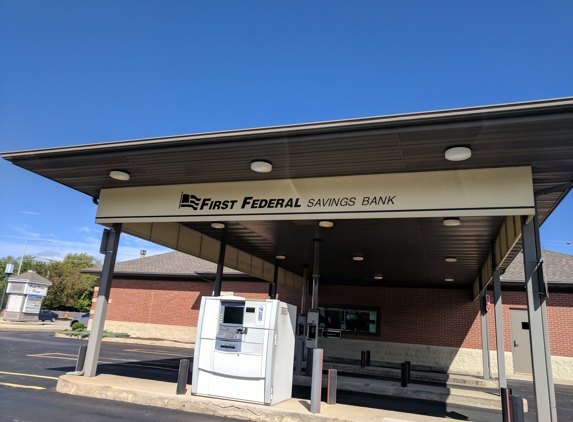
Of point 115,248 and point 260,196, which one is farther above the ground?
point 260,196

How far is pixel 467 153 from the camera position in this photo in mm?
6281

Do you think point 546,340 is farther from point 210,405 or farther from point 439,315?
A: point 439,315

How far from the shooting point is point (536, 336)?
6.14 metres

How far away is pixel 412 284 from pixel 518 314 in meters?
4.85

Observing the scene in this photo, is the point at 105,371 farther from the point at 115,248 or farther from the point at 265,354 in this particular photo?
the point at 265,354

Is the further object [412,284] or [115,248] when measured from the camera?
[412,284]

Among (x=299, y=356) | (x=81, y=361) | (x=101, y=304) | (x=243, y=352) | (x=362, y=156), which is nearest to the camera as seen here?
(x=362, y=156)

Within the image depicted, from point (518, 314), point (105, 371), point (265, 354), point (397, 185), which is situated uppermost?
point (397, 185)

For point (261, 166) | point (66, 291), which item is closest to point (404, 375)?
point (261, 166)

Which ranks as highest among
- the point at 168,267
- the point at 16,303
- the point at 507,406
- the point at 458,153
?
the point at 168,267

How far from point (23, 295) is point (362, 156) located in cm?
3802

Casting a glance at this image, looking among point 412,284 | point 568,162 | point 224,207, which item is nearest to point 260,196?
point 224,207

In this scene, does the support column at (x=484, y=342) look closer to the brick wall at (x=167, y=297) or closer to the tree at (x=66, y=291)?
the brick wall at (x=167, y=297)

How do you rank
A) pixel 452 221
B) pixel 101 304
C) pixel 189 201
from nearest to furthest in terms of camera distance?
pixel 452 221, pixel 189 201, pixel 101 304
